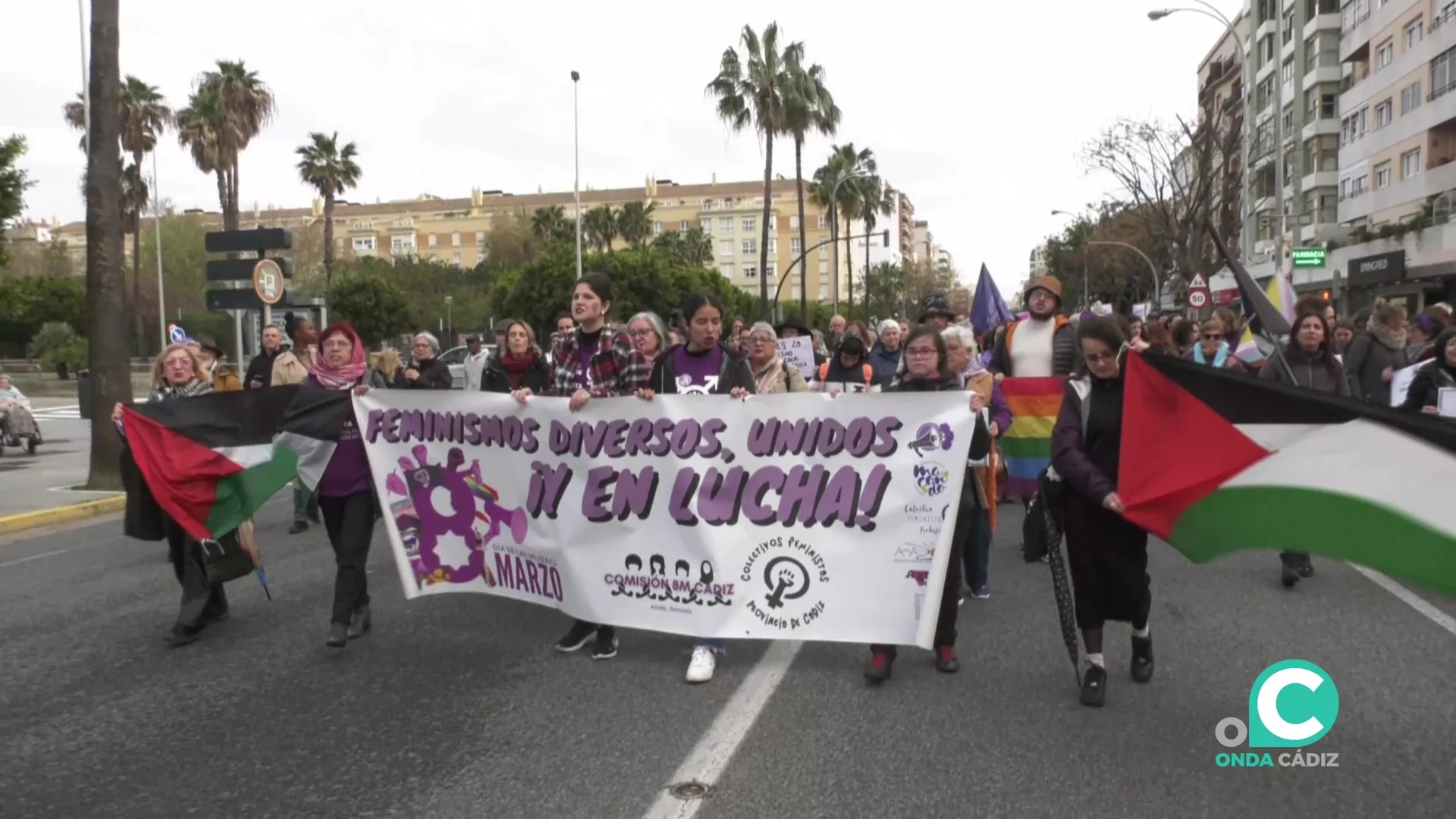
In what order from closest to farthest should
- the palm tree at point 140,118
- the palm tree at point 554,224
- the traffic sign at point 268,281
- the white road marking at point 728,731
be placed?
the white road marking at point 728,731 → the traffic sign at point 268,281 → the palm tree at point 140,118 → the palm tree at point 554,224

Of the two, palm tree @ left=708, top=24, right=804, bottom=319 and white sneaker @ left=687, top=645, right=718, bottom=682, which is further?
palm tree @ left=708, top=24, right=804, bottom=319

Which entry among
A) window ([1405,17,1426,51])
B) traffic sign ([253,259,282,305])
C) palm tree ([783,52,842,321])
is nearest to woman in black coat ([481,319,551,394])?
traffic sign ([253,259,282,305])

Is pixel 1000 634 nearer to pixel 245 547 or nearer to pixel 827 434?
pixel 827 434

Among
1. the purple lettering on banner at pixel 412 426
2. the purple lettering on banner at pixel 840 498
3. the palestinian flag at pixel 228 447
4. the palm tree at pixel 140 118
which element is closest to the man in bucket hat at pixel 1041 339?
the purple lettering on banner at pixel 840 498

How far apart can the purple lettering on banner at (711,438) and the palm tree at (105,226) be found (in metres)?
9.44

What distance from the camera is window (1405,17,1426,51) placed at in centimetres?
3647

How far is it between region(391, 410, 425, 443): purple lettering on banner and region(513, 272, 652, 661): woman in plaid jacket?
616 mm

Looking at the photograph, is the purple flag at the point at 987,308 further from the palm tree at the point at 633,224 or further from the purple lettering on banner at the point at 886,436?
the palm tree at the point at 633,224

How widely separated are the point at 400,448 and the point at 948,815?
11.4 ft

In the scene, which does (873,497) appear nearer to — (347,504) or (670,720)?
(670,720)

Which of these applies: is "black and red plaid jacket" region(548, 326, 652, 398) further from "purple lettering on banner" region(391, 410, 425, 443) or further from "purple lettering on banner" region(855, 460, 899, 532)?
"purple lettering on banner" region(855, 460, 899, 532)

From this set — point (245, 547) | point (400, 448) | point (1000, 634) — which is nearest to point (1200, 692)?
point (1000, 634)

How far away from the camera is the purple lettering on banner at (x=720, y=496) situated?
4.84 metres

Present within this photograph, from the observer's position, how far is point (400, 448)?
550 cm
